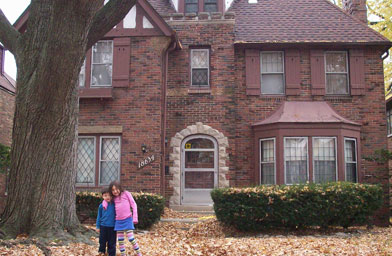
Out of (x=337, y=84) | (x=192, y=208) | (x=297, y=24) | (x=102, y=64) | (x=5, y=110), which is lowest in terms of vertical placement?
(x=192, y=208)

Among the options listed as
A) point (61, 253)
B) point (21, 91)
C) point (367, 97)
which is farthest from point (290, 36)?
point (61, 253)

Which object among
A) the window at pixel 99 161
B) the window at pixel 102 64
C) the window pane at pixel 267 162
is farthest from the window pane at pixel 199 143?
the window at pixel 102 64

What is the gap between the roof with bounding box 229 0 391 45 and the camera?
14.6 meters

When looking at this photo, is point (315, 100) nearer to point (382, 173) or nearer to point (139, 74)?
point (382, 173)

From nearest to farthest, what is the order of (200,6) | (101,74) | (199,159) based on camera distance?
(101,74)
(199,159)
(200,6)

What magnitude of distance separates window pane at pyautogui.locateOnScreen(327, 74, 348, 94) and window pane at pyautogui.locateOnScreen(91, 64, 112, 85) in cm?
735

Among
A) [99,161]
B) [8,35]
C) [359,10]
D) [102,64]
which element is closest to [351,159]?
[359,10]

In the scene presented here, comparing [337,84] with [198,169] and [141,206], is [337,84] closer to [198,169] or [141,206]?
[198,169]

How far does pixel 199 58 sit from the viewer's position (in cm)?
1481

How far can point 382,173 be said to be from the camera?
13.8 metres

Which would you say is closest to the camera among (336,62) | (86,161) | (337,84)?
(86,161)

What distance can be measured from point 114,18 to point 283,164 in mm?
7606

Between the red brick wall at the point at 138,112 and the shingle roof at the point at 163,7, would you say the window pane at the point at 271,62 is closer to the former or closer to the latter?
the red brick wall at the point at 138,112

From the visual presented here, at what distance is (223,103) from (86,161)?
480 centimetres
